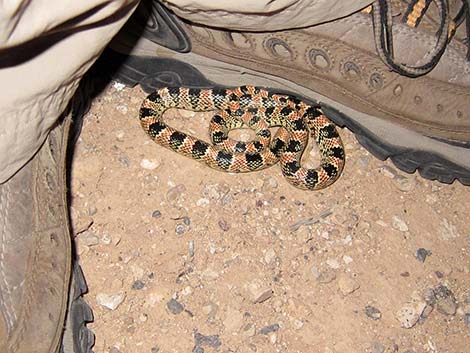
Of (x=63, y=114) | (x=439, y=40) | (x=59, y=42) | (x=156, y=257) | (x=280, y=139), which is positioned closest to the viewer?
(x=59, y=42)

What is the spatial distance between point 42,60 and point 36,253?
0.62 m

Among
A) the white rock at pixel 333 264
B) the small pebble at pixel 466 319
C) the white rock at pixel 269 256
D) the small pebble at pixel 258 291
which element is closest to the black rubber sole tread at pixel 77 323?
the small pebble at pixel 258 291

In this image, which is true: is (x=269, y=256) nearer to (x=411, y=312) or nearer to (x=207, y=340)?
(x=207, y=340)

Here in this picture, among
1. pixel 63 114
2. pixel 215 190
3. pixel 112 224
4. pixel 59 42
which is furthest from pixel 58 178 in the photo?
pixel 215 190

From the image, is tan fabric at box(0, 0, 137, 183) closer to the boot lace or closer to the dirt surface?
the dirt surface

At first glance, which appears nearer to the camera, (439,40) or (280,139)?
(439,40)

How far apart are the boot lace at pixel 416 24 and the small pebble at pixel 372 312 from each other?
3.22 feet

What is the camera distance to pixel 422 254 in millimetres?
2662

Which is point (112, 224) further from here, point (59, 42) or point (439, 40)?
point (439, 40)

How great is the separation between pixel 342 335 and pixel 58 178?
1294 mm

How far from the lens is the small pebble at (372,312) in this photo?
8.13 ft

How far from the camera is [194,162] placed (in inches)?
115

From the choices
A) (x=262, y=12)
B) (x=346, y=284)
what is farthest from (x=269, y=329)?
(x=262, y=12)

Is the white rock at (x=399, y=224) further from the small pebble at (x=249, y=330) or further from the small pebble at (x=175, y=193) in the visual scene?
the small pebble at (x=175, y=193)
